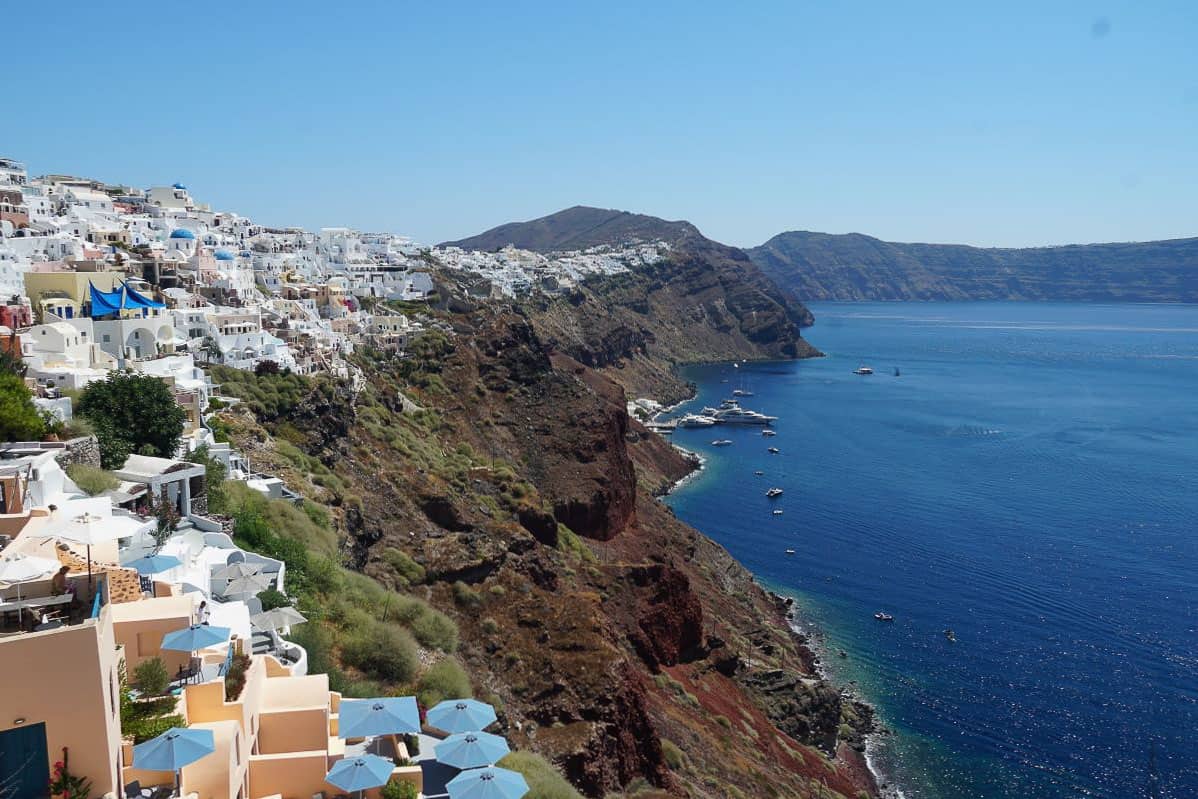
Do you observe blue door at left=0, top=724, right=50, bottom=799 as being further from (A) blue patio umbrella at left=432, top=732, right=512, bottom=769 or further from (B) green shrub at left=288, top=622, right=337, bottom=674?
(B) green shrub at left=288, top=622, right=337, bottom=674

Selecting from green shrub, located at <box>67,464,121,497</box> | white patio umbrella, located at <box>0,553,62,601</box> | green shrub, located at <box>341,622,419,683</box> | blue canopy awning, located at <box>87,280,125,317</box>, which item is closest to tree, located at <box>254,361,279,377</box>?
blue canopy awning, located at <box>87,280,125,317</box>

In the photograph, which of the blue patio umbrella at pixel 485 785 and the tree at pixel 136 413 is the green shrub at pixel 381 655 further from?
the tree at pixel 136 413

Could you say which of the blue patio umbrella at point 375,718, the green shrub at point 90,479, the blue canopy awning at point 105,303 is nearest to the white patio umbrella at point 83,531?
the blue patio umbrella at point 375,718

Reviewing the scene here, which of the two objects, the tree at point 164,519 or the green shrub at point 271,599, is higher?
the tree at point 164,519

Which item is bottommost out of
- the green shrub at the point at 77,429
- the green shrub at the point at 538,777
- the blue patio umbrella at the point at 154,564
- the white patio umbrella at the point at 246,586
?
the green shrub at the point at 538,777

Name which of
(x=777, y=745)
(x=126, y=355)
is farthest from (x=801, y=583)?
(x=126, y=355)

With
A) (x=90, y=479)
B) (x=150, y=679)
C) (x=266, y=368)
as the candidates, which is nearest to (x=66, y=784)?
(x=150, y=679)

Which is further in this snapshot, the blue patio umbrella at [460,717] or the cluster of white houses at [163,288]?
the cluster of white houses at [163,288]
